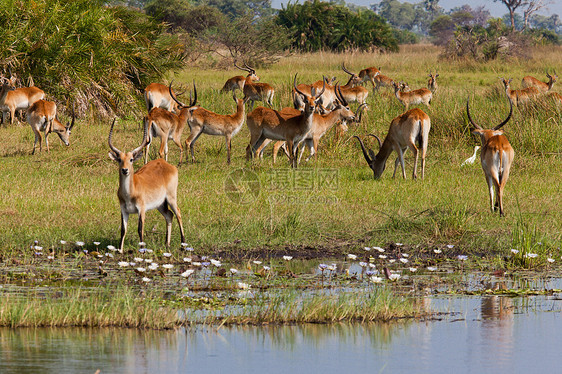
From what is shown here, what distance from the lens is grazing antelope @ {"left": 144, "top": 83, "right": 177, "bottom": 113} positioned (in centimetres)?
1627

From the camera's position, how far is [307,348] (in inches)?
175

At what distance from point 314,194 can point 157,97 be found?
24.2ft

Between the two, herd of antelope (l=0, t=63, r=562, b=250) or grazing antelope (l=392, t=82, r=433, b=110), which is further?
grazing antelope (l=392, t=82, r=433, b=110)

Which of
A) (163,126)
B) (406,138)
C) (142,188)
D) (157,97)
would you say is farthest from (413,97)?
(142,188)

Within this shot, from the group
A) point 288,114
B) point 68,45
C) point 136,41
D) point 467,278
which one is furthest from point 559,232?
point 136,41

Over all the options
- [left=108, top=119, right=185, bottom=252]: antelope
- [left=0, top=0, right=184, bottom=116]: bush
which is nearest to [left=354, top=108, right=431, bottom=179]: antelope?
[left=108, top=119, right=185, bottom=252]: antelope

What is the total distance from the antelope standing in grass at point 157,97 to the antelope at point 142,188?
9.02 m

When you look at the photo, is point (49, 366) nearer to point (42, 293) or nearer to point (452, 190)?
point (42, 293)

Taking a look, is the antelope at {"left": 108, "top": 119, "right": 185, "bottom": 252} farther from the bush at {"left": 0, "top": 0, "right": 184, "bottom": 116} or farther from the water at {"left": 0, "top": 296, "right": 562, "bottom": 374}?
the bush at {"left": 0, "top": 0, "right": 184, "bottom": 116}

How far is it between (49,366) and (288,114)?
9.32 meters

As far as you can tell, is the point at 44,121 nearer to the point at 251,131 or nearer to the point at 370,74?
the point at 251,131

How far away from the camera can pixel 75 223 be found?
25.4 ft

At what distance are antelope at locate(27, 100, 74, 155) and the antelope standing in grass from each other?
98.6 inches

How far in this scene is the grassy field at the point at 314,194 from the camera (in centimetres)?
745
